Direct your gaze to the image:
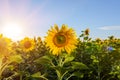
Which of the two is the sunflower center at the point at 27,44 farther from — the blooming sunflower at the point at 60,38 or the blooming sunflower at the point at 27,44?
the blooming sunflower at the point at 60,38

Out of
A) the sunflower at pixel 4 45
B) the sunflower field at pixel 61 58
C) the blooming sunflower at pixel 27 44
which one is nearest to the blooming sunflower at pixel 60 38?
the sunflower field at pixel 61 58

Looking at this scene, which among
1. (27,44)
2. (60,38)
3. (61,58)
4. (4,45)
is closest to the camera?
(4,45)

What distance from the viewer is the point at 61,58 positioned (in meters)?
6.71

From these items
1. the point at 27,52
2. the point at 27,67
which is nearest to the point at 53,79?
the point at 27,67

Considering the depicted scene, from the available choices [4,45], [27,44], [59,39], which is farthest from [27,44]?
[4,45]

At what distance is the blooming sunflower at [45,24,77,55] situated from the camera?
6.20 meters

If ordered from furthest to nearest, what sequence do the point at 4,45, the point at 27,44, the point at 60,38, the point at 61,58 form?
1. the point at 27,44
2. the point at 61,58
3. the point at 60,38
4. the point at 4,45

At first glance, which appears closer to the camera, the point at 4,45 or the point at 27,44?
the point at 4,45

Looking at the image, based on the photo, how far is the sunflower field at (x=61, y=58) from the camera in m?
6.03

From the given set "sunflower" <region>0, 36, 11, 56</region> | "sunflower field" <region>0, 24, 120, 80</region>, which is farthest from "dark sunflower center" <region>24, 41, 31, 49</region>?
"sunflower" <region>0, 36, 11, 56</region>

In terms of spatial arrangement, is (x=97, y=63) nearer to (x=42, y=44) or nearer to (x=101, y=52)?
(x=101, y=52)

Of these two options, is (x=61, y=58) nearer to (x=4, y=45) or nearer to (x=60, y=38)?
(x=60, y=38)

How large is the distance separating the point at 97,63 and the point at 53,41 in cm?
171

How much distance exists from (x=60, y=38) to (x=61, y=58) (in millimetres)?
602
